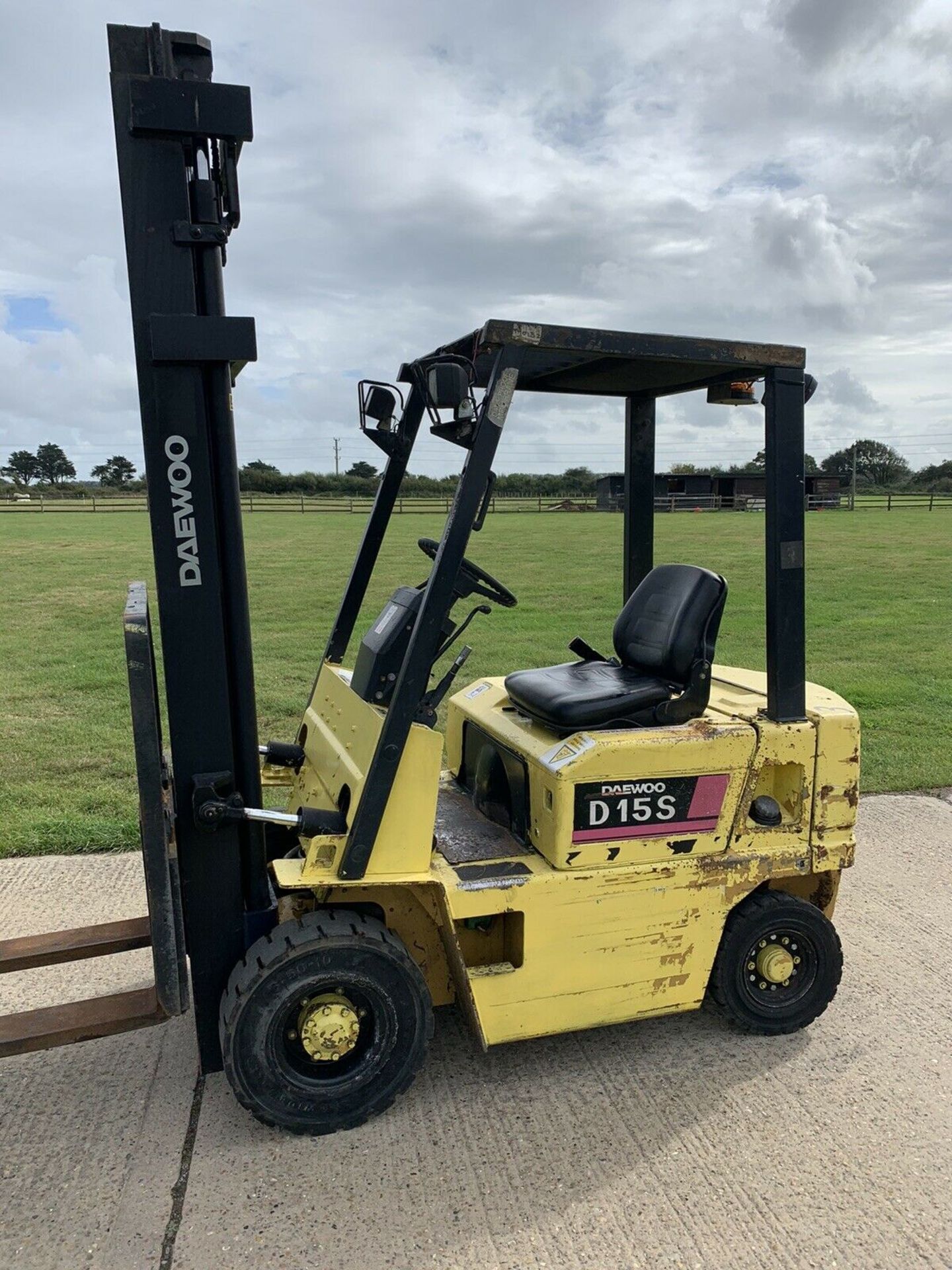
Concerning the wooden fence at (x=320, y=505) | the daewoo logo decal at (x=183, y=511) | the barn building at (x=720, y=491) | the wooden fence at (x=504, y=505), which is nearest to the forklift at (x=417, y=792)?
the daewoo logo decal at (x=183, y=511)

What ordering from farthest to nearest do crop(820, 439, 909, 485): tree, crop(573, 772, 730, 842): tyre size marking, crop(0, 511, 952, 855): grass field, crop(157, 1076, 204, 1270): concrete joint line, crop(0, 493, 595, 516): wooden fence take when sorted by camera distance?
crop(820, 439, 909, 485): tree, crop(0, 493, 595, 516): wooden fence, crop(0, 511, 952, 855): grass field, crop(573, 772, 730, 842): tyre size marking, crop(157, 1076, 204, 1270): concrete joint line

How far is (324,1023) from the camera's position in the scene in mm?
3115

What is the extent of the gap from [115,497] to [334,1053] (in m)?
61.4

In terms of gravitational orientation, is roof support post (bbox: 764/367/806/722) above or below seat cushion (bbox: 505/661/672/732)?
above

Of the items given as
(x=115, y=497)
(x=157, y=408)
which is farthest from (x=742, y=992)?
(x=115, y=497)

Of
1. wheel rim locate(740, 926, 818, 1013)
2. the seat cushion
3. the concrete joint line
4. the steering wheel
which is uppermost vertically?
the steering wheel

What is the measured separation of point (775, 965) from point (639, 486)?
2.23m

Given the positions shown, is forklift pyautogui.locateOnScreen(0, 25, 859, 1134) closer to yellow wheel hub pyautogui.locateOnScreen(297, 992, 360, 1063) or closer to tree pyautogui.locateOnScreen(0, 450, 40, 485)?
yellow wheel hub pyautogui.locateOnScreen(297, 992, 360, 1063)

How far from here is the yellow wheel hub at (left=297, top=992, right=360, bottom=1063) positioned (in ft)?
10.2

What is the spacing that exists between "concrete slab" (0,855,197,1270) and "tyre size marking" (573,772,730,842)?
5.64 feet

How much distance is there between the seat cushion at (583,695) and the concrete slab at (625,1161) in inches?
50.3

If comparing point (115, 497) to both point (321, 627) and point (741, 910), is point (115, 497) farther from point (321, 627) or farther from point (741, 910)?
point (741, 910)

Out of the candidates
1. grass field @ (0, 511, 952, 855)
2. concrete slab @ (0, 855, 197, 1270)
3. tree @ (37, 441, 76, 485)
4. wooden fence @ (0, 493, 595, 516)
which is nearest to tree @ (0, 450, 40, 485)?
tree @ (37, 441, 76, 485)

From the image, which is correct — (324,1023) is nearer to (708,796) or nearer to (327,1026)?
(327,1026)
